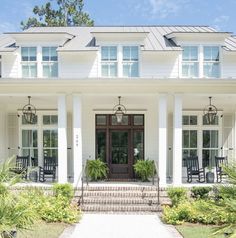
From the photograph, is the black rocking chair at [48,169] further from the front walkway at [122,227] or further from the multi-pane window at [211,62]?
the multi-pane window at [211,62]

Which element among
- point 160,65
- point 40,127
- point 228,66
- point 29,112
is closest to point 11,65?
point 29,112

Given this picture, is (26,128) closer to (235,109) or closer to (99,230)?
(99,230)

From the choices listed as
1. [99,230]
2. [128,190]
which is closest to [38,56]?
[128,190]

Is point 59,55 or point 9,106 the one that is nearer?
point 59,55

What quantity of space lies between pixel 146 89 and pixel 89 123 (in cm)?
384

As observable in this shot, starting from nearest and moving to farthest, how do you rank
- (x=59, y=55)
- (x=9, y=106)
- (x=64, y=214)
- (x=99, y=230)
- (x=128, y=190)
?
(x=99, y=230)
(x=64, y=214)
(x=128, y=190)
(x=59, y=55)
(x=9, y=106)

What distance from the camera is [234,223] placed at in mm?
4539

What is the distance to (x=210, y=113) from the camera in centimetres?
1510

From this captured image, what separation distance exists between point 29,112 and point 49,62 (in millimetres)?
2374

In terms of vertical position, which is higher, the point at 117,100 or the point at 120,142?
the point at 117,100

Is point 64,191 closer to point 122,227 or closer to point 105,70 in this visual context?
point 122,227

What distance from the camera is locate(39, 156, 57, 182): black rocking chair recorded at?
1458 cm

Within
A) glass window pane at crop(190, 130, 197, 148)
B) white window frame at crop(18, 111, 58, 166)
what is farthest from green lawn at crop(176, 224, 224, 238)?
white window frame at crop(18, 111, 58, 166)

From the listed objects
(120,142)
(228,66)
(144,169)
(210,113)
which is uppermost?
(228,66)
